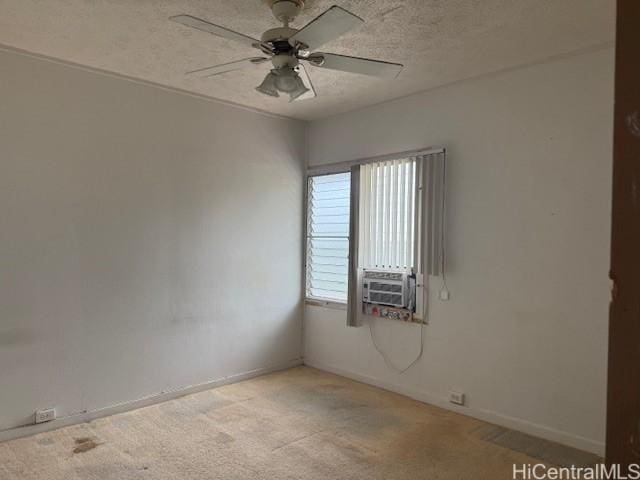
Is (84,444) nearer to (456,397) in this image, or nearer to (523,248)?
(456,397)

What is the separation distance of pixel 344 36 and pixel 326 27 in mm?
874

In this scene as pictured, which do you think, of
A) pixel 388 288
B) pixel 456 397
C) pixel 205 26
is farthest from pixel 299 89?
pixel 456 397

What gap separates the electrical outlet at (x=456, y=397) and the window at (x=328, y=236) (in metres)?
1.35

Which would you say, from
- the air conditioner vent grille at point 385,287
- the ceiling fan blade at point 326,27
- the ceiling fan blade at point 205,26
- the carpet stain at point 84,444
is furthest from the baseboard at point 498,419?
the ceiling fan blade at point 205,26

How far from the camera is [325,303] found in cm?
466

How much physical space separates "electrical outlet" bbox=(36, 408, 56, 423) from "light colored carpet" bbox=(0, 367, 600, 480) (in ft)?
0.34

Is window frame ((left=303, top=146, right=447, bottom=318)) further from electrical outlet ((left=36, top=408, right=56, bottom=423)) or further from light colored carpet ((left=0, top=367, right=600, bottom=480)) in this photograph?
electrical outlet ((left=36, top=408, right=56, bottom=423))

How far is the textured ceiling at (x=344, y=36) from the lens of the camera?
7.88 ft

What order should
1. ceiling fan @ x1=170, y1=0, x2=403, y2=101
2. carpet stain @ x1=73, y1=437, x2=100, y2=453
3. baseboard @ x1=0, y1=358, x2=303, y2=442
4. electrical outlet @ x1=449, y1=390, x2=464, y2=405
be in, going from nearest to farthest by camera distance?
1. ceiling fan @ x1=170, y1=0, x2=403, y2=101
2. carpet stain @ x1=73, y1=437, x2=100, y2=453
3. baseboard @ x1=0, y1=358, x2=303, y2=442
4. electrical outlet @ x1=449, y1=390, x2=464, y2=405

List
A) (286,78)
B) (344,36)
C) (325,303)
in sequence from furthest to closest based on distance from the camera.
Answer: (325,303) → (344,36) → (286,78)

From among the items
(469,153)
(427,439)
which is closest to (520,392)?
(427,439)

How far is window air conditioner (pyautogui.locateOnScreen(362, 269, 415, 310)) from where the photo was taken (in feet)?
12.7

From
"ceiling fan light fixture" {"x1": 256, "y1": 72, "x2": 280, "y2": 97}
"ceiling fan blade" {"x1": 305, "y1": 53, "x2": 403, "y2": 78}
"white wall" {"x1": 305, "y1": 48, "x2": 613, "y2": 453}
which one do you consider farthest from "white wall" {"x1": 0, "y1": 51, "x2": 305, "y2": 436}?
"ceiling fan blade" {"x1": 305, "y1": 53, "x2": 403, "y2": 78}

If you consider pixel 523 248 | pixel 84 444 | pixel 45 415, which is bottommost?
pixel 84 444
